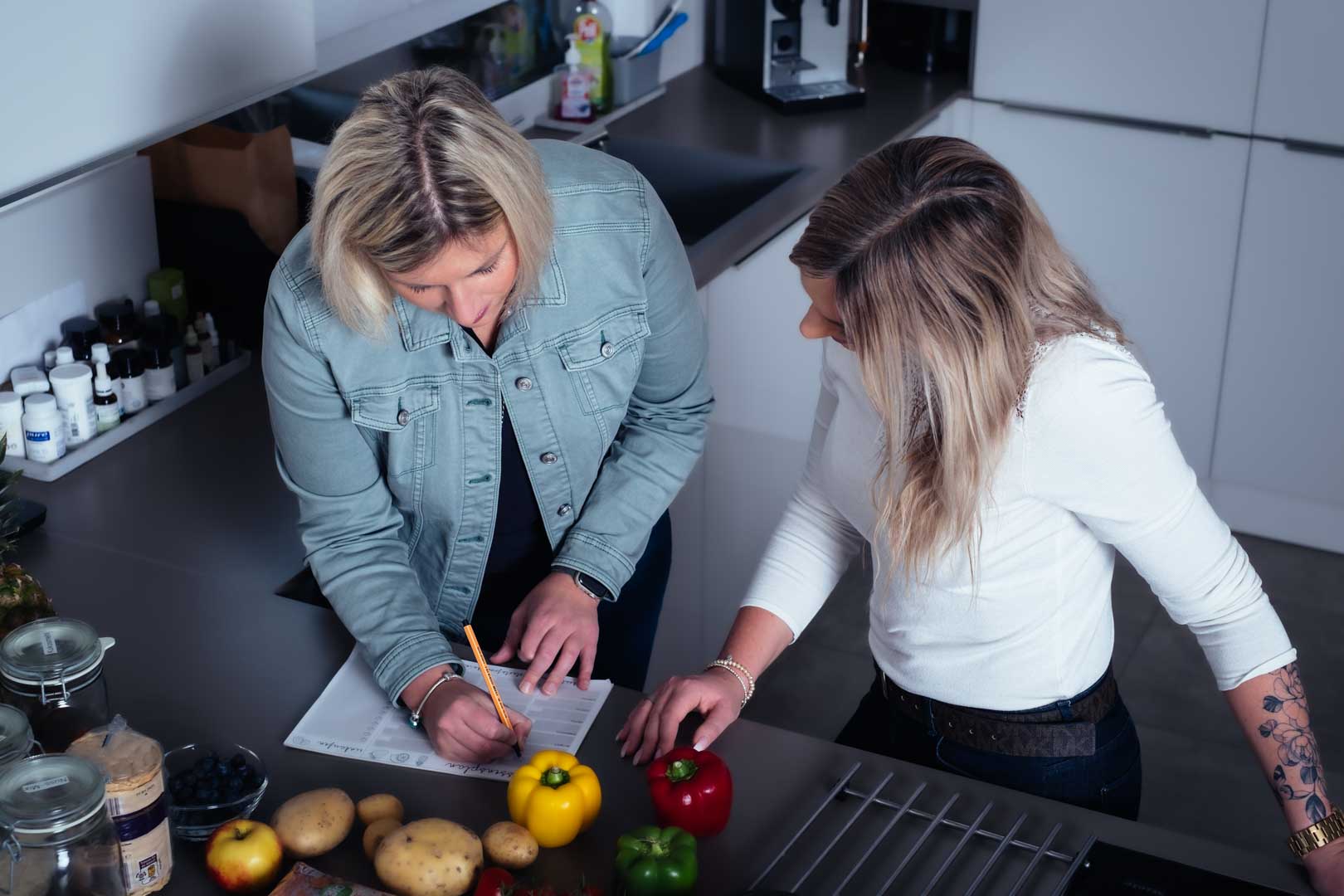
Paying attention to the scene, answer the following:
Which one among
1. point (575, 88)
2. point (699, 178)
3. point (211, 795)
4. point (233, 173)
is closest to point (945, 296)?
point (211, 795)

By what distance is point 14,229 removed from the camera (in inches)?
77.5

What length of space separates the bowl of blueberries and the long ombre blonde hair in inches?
27.0

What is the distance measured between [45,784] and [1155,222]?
2726 mm

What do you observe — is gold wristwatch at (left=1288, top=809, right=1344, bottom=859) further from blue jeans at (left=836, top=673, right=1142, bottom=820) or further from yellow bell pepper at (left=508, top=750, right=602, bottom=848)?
yellow bell pepper at (left=508, top=750, right=602, bottom=848)

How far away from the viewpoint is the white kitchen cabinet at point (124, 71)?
141 cm

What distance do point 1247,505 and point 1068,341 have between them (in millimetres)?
2276

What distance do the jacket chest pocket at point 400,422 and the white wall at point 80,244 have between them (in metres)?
0.68

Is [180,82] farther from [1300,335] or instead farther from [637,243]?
[1300,335]

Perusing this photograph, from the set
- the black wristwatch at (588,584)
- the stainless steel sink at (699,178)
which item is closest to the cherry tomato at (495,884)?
the black wristwatch at (588,584)

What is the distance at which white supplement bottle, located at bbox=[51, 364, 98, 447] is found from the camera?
192cm

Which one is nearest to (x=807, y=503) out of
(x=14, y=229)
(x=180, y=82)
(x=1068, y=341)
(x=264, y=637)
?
(x=1068, y=341)

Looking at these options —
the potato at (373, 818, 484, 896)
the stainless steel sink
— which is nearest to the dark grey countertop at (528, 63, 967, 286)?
the stainless steel sink

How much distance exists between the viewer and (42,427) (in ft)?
6.15

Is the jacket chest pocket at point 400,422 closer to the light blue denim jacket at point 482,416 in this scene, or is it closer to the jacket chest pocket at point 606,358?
the light blue denim jacket at point 482,416
